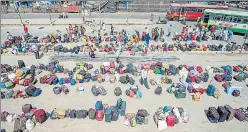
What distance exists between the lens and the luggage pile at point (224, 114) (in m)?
13.5

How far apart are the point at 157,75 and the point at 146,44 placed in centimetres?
588

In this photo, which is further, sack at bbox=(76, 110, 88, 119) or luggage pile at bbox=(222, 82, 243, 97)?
luggage pile at bbox=(222, 82, 243, 97)

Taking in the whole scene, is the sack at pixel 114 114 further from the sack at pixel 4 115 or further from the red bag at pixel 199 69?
the red bag at pixel 199 69

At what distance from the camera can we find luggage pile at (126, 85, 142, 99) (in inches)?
620

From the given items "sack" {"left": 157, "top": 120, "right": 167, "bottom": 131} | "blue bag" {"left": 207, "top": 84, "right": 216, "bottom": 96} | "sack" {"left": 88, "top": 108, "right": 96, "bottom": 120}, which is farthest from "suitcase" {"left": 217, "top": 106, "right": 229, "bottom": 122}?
"sack" {"left": 88, "top": 108, "right": 96, "bottom": 120}

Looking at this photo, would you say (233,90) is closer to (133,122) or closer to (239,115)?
(239,115)

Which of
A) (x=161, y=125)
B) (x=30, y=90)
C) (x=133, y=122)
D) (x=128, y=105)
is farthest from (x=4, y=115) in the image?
(x=161, y=125)

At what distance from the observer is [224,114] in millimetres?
13422

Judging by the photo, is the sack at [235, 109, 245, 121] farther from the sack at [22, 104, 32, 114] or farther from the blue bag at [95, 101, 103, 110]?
the sack at [22, 104, 32, 114]

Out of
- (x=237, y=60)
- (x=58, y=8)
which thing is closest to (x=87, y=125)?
(x=237, y=60)

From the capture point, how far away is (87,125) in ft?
44.0

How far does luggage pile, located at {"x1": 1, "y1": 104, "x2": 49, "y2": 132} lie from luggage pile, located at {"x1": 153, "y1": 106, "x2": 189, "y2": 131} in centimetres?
656

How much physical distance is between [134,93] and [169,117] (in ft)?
11.3

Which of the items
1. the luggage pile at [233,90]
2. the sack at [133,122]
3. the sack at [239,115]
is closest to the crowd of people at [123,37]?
the luggage pile at [233,90]
